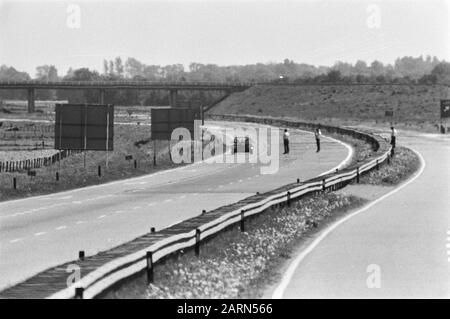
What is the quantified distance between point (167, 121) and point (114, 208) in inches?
1587

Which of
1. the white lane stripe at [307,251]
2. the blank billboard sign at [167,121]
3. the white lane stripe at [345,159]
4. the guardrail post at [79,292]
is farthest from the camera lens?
the blank billboard sign at [167,121]

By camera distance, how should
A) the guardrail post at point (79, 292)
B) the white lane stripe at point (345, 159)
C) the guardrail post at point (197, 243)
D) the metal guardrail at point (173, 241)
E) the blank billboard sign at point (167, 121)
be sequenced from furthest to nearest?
1. the blank billboard sign at point (167, 121)
2. the white lane stripe at point (345, 159)
3. the guardrail post at point (197, 243)
4. the metal guardrail at point (173, 241)
5. the guardrail post at point (79, 292)

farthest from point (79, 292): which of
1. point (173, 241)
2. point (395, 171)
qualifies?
point (395, 171)

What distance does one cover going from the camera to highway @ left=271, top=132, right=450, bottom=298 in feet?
65.7

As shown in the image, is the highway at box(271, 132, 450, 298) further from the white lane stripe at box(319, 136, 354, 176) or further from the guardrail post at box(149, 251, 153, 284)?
the white lane stripe at box(319, 136, 354, 176)

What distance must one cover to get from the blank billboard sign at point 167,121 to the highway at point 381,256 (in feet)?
124

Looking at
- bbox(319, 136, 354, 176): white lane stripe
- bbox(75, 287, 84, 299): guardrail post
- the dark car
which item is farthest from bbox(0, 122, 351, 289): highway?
the dark car

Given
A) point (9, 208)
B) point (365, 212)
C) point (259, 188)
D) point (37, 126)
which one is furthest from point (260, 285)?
point (37, 126)

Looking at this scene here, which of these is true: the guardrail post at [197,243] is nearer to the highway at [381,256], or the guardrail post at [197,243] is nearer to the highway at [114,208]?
the highway at [381,256]

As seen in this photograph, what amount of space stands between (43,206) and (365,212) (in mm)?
13151

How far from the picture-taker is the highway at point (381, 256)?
788 inches

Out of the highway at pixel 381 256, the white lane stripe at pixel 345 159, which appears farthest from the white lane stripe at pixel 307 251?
the white lane stripe at pixel 345 159

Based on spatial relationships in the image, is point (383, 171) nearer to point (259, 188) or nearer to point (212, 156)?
point (259, 188)

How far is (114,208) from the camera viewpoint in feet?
133
